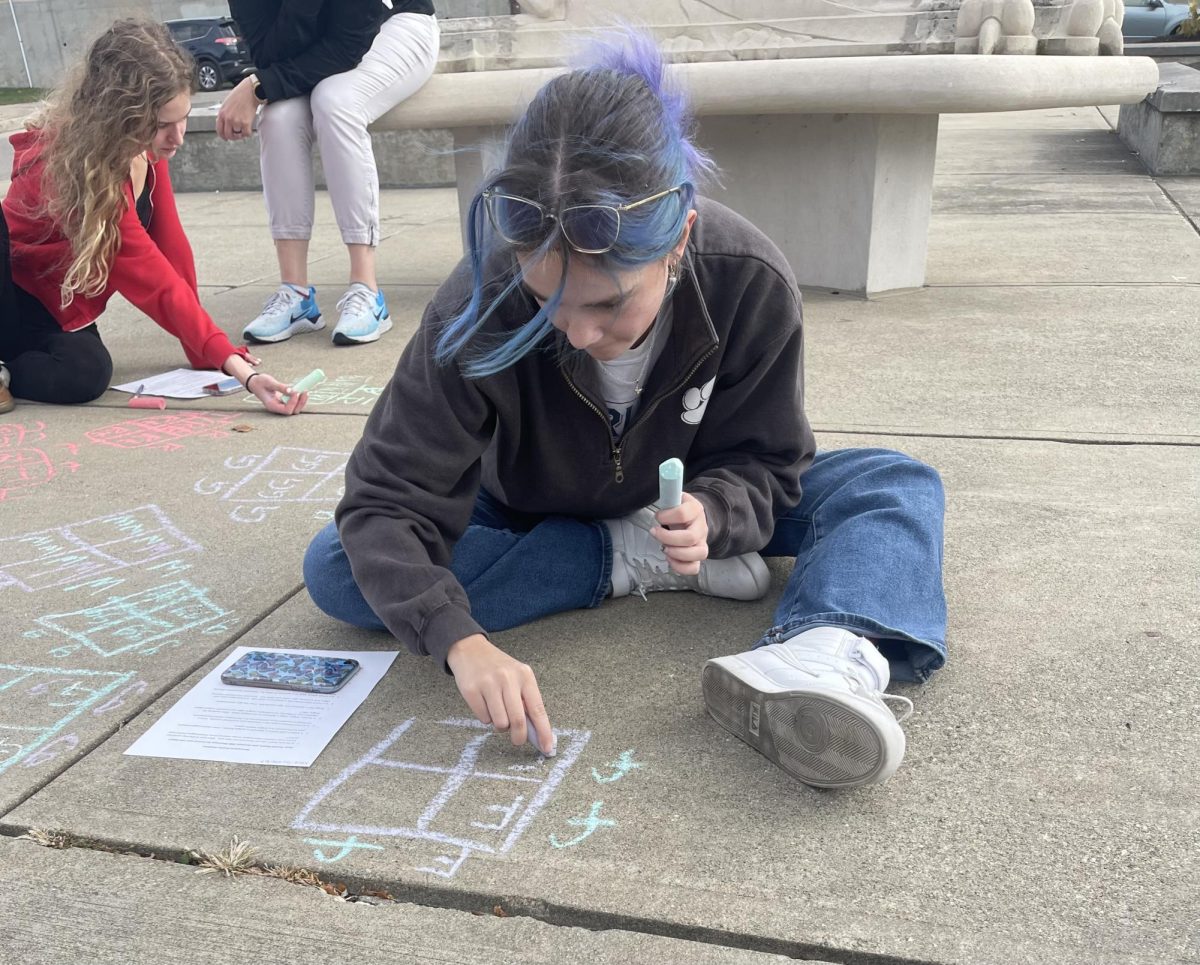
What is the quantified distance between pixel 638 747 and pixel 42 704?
1.02 meters

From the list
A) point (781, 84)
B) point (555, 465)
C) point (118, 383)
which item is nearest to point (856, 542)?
point (555, 465)

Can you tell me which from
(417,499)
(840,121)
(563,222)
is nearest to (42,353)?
(417,499)

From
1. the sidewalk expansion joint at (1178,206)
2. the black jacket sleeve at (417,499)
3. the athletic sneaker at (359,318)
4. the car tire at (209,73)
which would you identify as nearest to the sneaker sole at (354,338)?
the athletic sneaker at (359,318)

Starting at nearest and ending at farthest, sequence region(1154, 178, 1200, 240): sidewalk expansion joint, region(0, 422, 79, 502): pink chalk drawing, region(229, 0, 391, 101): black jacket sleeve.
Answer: region(0, 422, 79, 502): pink chalk drawing
region(229, 0, 391, 101): black jacket sleeve
region(1154, 178, 1200, 240): sidewalk expansion joint

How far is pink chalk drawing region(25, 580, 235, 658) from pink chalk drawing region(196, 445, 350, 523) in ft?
1.38

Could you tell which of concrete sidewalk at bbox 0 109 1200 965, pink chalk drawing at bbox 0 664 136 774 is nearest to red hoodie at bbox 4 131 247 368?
concrete sidewalk at bbox 0 109 1200 965

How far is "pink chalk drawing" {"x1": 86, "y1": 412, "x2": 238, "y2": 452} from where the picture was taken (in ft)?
10.7

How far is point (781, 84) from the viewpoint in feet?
13.1

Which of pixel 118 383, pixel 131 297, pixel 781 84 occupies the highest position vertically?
pixel 781 84

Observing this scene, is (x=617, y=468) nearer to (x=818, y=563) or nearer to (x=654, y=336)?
(x=654, y=336)

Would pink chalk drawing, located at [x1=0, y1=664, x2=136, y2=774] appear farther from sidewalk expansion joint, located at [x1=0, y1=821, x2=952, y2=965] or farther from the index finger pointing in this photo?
the index finger pointing

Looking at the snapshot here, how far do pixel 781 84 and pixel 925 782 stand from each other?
2980mm

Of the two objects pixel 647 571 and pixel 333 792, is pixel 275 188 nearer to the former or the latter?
pixel 647 571

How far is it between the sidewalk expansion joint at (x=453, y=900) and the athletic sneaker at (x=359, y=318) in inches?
107
